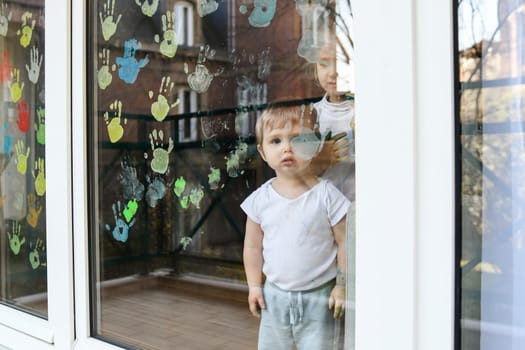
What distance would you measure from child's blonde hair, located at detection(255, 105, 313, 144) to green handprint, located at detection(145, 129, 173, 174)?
0.41 meters

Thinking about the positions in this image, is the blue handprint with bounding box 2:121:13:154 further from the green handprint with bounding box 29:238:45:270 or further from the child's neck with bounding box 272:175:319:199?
the child's neck with bounding box 272:175:319:199

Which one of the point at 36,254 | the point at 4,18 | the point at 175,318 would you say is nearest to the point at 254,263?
the point at 175,318

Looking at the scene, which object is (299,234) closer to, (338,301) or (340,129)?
(338,301)

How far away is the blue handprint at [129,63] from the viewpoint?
198cm

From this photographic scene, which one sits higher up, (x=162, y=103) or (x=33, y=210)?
(x=162, y=103)

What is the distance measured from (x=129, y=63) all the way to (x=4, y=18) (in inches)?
36.5

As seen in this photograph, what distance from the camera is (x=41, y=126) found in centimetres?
222

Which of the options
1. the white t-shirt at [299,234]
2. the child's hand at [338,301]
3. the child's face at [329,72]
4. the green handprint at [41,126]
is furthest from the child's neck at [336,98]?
the green handprint at [41,126]

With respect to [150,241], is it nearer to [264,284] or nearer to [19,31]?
[264,284]

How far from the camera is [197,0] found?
190 centimetres

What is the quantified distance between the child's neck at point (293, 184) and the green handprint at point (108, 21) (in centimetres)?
90

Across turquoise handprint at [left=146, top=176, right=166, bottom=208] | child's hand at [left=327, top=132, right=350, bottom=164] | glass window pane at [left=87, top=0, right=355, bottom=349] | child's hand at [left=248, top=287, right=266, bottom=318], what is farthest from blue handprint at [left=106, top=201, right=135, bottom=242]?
child's hand at [left=327, top=132, right=350, bottom=164]

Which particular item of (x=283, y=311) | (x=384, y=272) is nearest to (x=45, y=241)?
(x=283, y=311)

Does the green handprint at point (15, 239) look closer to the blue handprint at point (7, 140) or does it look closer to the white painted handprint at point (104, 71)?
the blue handprint at point (7, 140)
